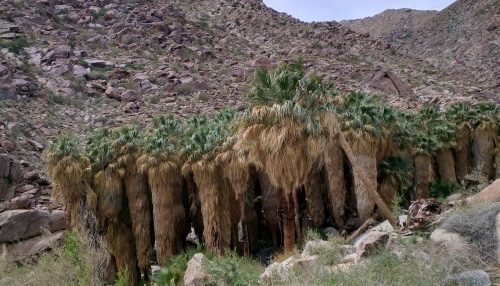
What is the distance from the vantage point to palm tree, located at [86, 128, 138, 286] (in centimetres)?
2436

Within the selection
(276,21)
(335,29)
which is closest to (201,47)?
(276,21)

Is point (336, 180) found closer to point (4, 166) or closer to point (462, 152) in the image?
point (462, 152)

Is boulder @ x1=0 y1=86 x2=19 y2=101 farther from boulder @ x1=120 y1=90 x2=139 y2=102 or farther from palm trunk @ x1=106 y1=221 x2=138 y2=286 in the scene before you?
palm trunk @ x1=106 y1=221 x2=138 y2=286

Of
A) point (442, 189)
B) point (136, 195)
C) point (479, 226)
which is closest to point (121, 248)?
point (136, 195)

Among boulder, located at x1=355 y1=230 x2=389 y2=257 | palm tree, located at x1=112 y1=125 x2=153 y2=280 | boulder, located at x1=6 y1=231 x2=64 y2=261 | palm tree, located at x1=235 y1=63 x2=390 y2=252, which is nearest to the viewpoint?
boulder, located at x1=355 y1=230 x2=389 y2=257

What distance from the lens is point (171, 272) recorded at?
759 inches

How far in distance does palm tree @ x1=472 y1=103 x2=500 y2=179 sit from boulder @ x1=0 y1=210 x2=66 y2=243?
26.8m

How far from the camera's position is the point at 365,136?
2453cm

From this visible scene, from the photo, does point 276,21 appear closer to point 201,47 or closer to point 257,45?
point 257,45

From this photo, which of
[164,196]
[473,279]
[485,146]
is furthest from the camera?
[485,146]

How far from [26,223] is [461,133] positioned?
2799cm

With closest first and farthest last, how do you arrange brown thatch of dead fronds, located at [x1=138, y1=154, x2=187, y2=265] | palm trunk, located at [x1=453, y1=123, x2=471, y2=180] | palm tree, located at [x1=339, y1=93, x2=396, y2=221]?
brown thatch of dead fronds, located at [x1=138, y1=154, x2=187, y2=265], palm tree, located at [x1=339, y1=93, x2=396, y2=221], palm trunk, located at [x1=453, y1=123, x2=471, y2=180]

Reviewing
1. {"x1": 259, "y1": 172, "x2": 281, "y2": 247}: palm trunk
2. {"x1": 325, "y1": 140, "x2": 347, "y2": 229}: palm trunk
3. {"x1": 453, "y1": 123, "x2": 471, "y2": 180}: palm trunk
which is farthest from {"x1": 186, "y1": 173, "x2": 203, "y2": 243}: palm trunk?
{"x1": 453, "y1": 123, "x2": 471, "y2": 180}: palm trunk

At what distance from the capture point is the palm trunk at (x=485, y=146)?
35.8 m
